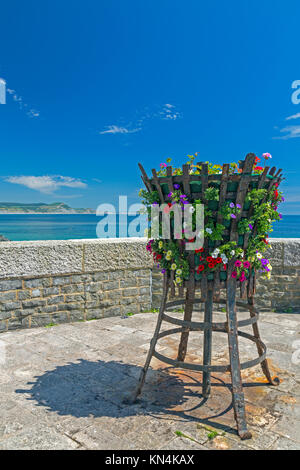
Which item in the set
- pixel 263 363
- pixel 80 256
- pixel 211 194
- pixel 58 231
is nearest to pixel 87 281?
pixel 80 256

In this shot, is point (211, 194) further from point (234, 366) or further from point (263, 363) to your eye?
point (263, 363)

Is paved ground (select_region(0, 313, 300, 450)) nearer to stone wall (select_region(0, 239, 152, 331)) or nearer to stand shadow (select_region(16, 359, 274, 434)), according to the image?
stand shadow (select_region(16, 359, 274, 434))

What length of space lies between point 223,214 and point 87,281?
10.3 feet

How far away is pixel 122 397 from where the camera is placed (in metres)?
2.93

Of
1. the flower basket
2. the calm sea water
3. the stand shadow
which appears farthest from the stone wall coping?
the calm sea water

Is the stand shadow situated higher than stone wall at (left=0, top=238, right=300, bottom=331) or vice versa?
stone wall at (left=0, top=238, right=300, bottom=331)

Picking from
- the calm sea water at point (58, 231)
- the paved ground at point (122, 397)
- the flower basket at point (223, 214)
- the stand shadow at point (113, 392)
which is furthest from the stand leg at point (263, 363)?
the calm sea water at point (58, 231)

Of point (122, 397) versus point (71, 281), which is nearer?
point (122, 397)

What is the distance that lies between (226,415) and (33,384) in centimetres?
167

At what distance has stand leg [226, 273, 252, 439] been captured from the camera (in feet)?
7.98

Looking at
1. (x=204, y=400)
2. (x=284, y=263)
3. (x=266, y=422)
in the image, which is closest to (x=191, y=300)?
(x=204, y=400)

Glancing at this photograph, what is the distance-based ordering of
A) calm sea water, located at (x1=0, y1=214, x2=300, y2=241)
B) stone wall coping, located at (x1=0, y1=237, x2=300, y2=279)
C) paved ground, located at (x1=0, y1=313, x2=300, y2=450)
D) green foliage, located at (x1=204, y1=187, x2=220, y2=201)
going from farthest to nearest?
calm sea water, located at (x1=0, y1=214, x2=300, y2=241)
stone wall coping, located at (x1=0, y1=237, x2=300, y2=279)
green foliage, located at (x1=204, y1=187, x2=220, y2=201)
paved ground, located at (x1=0, y1=313, x2=300, y2=450)

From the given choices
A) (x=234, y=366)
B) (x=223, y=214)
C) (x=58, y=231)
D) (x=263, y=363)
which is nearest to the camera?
(x=223, y=214)

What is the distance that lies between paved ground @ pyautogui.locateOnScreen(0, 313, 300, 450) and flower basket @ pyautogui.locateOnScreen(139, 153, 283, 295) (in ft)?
3.16
